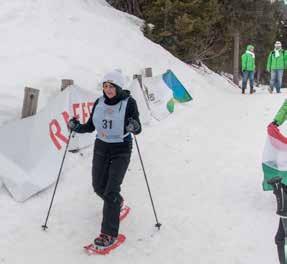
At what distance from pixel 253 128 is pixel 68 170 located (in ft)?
17.3

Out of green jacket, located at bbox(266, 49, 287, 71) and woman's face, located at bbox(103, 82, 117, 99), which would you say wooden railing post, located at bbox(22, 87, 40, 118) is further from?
green jacket, located at bbox(266, 49, 287, 71)

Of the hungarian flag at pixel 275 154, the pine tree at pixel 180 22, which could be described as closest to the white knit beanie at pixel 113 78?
the hungarian flag at pixel 275 154

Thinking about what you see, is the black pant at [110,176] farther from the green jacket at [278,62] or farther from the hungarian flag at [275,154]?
the green jacket at [278,62]

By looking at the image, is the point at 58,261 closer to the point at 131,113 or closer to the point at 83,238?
the point at 83,238

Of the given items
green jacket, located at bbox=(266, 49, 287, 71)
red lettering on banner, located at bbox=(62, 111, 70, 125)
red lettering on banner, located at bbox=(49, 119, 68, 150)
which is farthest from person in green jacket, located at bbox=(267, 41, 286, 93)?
red lettering on banner, located at bbox=(49, 119, 68, 150)

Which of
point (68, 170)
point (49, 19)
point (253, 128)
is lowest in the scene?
point (253, 128)

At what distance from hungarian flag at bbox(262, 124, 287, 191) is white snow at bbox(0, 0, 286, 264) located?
0.83 m

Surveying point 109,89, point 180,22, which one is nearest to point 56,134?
point 109,89

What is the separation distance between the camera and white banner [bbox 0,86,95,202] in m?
6.37

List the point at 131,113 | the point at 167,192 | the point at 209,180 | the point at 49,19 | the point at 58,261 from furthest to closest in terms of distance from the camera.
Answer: the point at 49,19, the point at 209,180, the point at 167,192, the point at 131,113, the point at 58,261

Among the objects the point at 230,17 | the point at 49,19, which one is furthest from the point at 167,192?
the point at 230,17

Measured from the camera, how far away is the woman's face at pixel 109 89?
5.29 metres

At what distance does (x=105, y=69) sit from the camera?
37.4 feet

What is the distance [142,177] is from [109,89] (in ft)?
8.30
